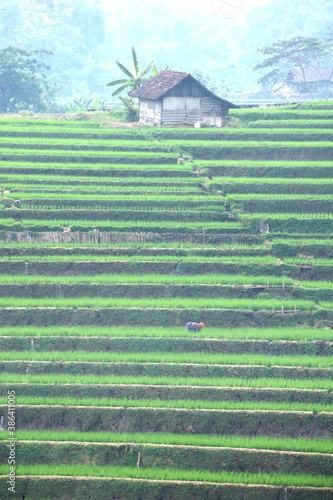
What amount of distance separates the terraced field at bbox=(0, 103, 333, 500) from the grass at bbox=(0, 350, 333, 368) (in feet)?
0.14

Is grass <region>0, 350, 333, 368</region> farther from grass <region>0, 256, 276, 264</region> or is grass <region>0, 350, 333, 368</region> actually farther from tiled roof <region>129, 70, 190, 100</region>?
tiled roof <region>129, 70, 190, 100</region>

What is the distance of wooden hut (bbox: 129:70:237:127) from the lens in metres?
24.1

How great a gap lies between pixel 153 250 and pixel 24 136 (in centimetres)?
1026

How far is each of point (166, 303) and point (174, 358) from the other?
180 centimetres

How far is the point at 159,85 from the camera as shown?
24641 millimetres

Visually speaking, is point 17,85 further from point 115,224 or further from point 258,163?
point 115,224

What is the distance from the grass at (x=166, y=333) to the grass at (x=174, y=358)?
45 centimetres

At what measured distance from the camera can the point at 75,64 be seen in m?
55.3

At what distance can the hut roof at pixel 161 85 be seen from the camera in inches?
941

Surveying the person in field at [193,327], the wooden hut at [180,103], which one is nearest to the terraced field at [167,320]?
the person in field at [193,327]

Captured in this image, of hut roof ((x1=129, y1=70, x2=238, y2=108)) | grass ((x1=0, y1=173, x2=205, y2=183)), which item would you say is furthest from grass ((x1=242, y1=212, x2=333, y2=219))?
hut roof ((x1=129, y1=70, x2=238, y2=108))

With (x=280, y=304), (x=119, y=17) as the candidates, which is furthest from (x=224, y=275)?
(x=119, y=17)

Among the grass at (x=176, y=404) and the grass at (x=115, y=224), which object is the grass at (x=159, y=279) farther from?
the grass at (x=176, y=404)

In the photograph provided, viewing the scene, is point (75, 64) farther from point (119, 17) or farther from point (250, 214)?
point (250, 214)
